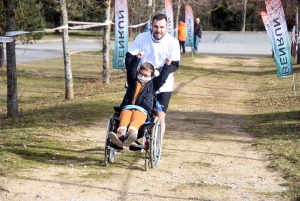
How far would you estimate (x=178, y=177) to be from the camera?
734 cm

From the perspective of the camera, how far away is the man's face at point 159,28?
7789mm

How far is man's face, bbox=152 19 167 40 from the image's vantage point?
779cm

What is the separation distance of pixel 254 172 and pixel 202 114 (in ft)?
18.7

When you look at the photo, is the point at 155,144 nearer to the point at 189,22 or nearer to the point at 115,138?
the point at 115,138

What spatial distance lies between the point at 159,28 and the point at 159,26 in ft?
0.09

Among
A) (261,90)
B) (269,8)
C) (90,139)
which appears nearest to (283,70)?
(269,8)

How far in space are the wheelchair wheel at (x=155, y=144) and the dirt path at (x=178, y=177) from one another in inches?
4.9

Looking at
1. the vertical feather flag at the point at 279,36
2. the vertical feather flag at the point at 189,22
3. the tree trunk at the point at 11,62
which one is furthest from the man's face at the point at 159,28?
the vertical feather flag at the point at 189,22

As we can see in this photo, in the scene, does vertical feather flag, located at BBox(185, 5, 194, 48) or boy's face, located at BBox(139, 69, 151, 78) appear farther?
vertical feather flag, located at BBox(185, 5, 194, 48)

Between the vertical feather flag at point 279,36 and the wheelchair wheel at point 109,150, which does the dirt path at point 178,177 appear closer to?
the wheelchair wheel at point 109,150

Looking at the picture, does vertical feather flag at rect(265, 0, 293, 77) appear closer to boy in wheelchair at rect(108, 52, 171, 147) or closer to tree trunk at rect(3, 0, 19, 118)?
tree trunk at rect(3, 0, 19, 118)

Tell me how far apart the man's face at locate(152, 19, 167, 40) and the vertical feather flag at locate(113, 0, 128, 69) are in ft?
27.1

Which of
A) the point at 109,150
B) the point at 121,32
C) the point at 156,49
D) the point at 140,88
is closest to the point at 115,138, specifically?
the point at 109,150

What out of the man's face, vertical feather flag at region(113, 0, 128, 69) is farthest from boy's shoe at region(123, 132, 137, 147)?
vertical feather flag at region(113, 0, 128, 69)
